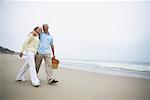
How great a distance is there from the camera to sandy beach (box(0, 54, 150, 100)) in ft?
9.61

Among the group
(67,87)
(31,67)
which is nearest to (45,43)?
(31,67)

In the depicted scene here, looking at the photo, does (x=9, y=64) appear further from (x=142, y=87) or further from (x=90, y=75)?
(x=142, y=87)

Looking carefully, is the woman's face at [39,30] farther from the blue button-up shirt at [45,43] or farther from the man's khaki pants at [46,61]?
the man's khaki pants at [46,61]

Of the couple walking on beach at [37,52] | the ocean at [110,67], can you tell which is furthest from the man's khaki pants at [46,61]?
the ocean at [110,67]

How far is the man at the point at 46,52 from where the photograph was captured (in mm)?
2920

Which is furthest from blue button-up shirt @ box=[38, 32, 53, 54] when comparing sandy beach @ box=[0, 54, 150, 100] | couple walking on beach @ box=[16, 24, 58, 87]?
sandy beach @ box=[0, 54, 150, 100]

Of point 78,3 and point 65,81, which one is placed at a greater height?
point 78,3

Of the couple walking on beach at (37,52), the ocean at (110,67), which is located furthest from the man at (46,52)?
the ocean at (110,67)

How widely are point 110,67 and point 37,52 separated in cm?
65

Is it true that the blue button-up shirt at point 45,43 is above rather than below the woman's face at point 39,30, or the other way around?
below

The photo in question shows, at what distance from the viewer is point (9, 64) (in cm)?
296

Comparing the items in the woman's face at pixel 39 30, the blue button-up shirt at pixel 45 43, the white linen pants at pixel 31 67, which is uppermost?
the woman's face at pixel 39 30

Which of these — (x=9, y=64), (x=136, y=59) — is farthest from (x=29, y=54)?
(x=136, y=59)

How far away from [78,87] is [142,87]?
54cm
